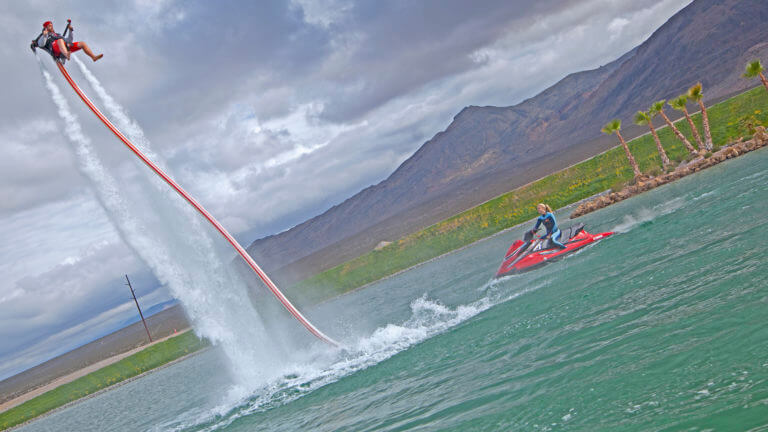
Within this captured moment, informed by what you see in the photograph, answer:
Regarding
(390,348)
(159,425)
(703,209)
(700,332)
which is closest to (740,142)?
(703,209)

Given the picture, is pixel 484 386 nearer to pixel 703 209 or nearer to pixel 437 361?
pixel 437 361

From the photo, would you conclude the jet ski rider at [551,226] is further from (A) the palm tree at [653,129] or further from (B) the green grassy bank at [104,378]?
(B) the green grassy bank at [104,378]

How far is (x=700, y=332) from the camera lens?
10.2 metres

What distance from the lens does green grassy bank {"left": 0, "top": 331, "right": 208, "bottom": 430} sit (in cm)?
7088

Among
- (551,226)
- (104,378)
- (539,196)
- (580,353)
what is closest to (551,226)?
(551,226)

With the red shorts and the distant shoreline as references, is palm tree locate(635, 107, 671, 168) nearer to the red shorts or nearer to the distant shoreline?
the distant shoreline

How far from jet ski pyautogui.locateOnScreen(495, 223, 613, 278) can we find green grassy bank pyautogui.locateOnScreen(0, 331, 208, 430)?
195ft

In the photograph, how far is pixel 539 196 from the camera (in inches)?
2805

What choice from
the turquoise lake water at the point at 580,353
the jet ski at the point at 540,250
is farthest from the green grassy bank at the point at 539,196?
the jet ski at the point at 540,250

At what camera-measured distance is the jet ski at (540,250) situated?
89.8ft

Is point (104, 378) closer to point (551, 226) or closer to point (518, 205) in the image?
point (518, 205)

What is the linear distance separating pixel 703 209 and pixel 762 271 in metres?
13.6

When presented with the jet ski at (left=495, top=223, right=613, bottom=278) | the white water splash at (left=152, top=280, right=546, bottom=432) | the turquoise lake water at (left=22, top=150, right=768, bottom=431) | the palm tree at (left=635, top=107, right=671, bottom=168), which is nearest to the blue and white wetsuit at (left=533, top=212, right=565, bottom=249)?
the jet ski at (left=495, top=223, right=613, bottom=278)

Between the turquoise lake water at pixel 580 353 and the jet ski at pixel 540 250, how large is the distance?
2.51ft
